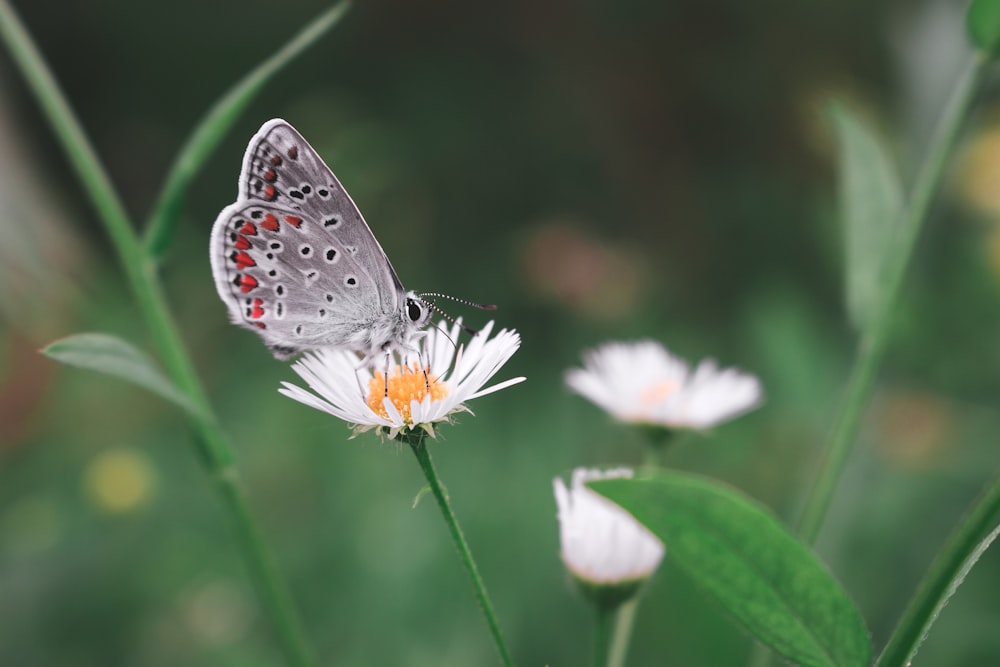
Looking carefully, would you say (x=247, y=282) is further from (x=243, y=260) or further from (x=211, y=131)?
(x=211, y=131)

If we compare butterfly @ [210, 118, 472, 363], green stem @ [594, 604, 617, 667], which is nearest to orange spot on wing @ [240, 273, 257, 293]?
butterfly @ [210, 118, 472, 363]

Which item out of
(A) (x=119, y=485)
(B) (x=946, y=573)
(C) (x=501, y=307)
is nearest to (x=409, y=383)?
(B) (x=946, y=573)

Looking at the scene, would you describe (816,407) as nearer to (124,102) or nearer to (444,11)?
(444,11)

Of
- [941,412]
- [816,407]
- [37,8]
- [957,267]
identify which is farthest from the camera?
[37,8]

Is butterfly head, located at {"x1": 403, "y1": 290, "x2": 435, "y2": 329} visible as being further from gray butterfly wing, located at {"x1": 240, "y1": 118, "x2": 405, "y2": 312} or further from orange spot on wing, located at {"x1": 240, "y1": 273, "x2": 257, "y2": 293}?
orange spot on wing, located at {"x1": 240, "y1": 273, "x2": 257, "y2": 293}

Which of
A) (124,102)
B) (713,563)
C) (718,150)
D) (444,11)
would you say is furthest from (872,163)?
(124,102)

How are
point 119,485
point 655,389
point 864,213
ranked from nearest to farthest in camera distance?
point 864,213 < point 655,389 < point 119,485
